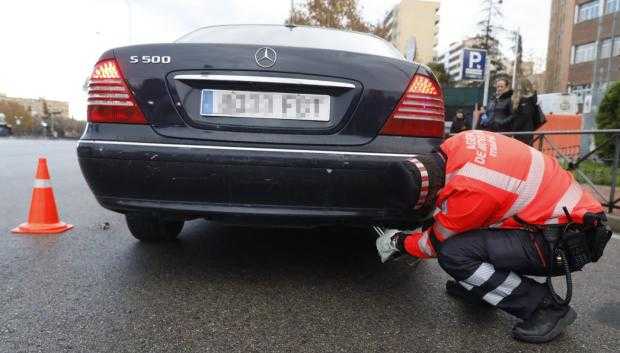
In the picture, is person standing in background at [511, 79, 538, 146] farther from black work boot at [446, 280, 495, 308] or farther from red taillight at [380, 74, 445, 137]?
red taillight at [380, 74, 445, 137]

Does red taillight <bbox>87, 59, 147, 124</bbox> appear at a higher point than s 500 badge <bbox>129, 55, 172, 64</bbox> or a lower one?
lower

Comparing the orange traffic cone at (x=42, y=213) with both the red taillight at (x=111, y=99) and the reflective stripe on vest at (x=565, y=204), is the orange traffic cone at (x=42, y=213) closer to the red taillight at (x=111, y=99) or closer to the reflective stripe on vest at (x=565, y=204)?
the red taillight at (x=111, y=99)

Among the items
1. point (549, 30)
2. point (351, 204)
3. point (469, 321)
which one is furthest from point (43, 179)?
point (549, 30)

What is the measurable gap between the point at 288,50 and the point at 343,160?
0.57 meters

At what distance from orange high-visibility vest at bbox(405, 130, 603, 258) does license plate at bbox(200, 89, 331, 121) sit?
0.64 metres

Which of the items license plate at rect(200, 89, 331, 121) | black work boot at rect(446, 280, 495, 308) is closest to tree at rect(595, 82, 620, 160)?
black work boot at rect(446, 280, 495, 308)

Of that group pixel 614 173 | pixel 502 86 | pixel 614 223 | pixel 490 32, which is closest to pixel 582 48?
pixel 490 32

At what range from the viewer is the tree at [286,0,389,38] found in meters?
27.5

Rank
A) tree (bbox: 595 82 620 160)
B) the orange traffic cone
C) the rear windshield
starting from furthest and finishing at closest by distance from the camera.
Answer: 1. tree (bbox: 595 82 620 160)
2. the orange traffic cone
3. the rear windshield

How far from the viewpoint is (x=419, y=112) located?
95.0 inches

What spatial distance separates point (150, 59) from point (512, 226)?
1.74 meters

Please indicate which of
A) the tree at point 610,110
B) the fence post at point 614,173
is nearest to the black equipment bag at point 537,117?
the fence post at point 614,173

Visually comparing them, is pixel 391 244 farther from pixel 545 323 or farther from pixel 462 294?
pixel 545 323

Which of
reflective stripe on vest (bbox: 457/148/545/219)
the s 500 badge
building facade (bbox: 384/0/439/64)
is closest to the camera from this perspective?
reflective stripe on vest (bbox: 457/148/545/219)
